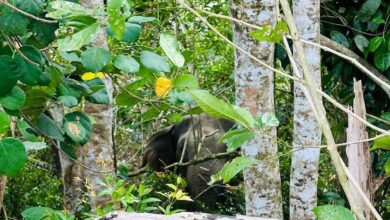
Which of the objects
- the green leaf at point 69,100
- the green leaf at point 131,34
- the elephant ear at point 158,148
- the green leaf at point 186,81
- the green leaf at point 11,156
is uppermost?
the green leaf at point 131,34

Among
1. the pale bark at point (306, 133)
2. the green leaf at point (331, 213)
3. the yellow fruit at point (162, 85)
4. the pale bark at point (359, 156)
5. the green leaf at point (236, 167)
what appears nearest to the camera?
the green leaf at point (331, 213)

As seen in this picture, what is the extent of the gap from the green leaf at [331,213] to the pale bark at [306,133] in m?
2.29

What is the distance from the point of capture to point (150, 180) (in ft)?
19.4

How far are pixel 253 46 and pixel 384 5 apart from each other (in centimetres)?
137

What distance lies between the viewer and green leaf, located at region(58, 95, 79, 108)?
72.0 inches

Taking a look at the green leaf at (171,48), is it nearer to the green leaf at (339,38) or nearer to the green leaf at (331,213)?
the green leaf at (331,213)

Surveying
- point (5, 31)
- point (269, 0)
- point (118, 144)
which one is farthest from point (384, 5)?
point (118, 144)

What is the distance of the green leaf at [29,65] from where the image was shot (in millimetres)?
1604

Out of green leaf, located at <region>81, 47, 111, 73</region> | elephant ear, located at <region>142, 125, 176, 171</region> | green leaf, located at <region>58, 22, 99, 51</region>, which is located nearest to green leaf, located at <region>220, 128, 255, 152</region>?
green leaf, located at <region>58, 22, 99, 51</region>

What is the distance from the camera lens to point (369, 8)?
3.65 metres

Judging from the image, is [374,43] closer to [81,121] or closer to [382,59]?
[382,59]

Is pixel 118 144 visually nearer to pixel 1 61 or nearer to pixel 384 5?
pixel 384 5

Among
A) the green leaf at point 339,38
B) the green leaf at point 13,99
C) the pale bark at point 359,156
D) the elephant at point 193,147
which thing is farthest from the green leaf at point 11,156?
the elephant at point 193,147

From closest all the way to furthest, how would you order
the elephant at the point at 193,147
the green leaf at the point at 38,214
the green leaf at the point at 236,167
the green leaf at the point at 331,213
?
1. the green leaf at the point at 331,213
2. the green leaf at the point at 236,167
3. the green leaf at the point at 38,214
4. the elephant at the point at 193,147
